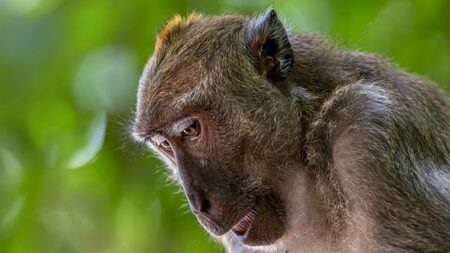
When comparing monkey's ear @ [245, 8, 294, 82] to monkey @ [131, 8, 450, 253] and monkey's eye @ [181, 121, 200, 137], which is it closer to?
monkey @ [131, 8, 450, 253]

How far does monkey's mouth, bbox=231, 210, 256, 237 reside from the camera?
4.18 meters

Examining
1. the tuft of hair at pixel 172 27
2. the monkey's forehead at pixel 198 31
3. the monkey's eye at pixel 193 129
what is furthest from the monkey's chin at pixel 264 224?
the tuft of hair at pixel 172 27

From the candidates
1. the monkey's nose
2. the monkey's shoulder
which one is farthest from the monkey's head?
the monkey's shoulder

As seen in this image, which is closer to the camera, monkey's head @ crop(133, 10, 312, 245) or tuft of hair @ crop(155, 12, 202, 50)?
monkey's head @ crop(133, 10, 312, 245)

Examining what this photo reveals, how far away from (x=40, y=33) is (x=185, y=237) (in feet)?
3.14

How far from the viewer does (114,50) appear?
480 cm

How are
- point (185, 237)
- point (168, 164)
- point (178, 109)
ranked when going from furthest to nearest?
1. point (185, 237)
2. point (168, 164)
3. point (178, 109)

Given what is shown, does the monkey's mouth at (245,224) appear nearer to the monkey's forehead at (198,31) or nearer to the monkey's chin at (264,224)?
the monkey's chin at (264,224)

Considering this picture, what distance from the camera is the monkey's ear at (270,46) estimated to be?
423cm

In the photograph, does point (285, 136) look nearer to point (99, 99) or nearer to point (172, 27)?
point (172, 27)

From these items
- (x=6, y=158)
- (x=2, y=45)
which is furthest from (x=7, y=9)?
(x=6, y=158)

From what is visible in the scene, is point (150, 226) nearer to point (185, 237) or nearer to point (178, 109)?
point (185, 237)

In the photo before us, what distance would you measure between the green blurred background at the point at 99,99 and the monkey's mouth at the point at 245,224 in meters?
0.66

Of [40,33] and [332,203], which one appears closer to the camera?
[332,203]
